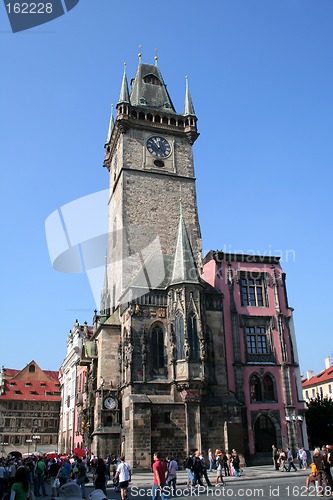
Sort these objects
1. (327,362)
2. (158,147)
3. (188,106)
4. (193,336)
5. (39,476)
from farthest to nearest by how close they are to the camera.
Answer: (327,362)
(188,106)
(158,147)
(193,336)
(39,476)

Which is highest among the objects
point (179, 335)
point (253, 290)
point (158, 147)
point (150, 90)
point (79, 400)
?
point (150, 90)

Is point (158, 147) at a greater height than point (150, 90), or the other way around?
point (150, 90)

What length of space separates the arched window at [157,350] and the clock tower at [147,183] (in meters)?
3.56

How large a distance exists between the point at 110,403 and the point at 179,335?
20.6 feet

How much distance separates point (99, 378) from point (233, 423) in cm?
928

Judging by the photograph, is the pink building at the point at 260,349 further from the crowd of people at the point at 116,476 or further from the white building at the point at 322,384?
the white building at the point at 322,384

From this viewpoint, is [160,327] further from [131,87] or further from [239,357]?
[131,87]

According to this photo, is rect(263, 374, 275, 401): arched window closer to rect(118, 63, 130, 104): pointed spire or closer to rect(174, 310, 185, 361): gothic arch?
rect(174, 310, 185, 361): gothic arch

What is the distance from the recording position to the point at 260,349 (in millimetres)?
32031

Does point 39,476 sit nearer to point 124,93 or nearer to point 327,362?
point 124,93

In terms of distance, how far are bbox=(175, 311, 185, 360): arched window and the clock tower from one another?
3.73m

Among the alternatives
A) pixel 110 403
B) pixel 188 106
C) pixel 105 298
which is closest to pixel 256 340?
pixel 110 403

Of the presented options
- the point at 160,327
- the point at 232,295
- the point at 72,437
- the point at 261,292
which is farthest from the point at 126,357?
the point at 72,437

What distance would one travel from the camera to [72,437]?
48.7 metres
